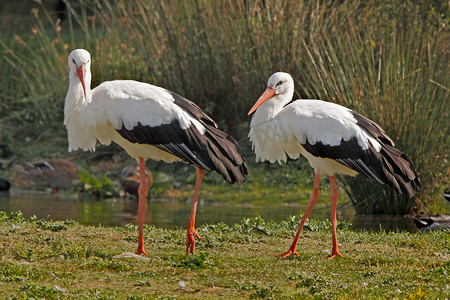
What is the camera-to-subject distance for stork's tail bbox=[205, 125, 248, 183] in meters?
6.46

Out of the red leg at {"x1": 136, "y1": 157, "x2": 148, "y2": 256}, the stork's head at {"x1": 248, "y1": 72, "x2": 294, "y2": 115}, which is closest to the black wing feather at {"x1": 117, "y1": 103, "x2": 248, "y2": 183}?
the red leg at {"x1": 136, "y1": 157, "x2": 148, "y2": 256}

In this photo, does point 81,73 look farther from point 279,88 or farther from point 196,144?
point 279,88

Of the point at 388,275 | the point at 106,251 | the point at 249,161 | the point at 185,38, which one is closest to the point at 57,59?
the point at 185,38

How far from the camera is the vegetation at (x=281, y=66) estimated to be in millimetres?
9156

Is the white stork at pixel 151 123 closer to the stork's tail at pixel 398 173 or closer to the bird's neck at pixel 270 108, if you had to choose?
the bird's neck at pixel 270 108

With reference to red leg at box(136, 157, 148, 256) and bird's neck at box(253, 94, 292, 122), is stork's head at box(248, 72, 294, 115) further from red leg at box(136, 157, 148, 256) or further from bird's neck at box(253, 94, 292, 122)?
red leg at box(136, 157, 148, 256)

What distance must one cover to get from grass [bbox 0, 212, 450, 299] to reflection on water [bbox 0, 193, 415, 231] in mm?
1570

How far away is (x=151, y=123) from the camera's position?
21.7 ft

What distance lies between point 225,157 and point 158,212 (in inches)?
155

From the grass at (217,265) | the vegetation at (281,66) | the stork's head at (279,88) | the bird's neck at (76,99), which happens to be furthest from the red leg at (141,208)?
the vegetation at (281,66)

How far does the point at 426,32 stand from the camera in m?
9.59

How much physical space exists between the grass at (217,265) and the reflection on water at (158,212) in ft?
5.15

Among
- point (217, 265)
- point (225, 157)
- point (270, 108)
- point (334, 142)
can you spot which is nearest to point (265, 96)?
point (270, 108)

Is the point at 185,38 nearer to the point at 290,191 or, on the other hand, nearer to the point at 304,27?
the point at 304,27
